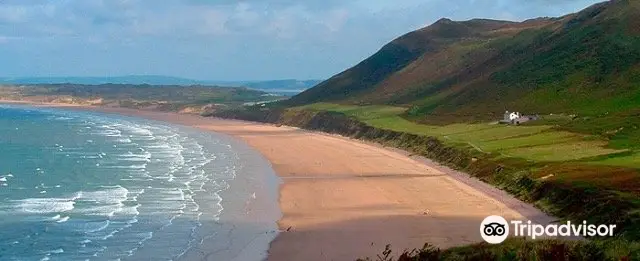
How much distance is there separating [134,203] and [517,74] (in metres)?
88.4

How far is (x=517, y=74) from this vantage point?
12288 cm

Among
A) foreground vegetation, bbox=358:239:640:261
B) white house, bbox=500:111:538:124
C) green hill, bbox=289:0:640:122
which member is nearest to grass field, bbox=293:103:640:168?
white house, bbox=500:111:538:124

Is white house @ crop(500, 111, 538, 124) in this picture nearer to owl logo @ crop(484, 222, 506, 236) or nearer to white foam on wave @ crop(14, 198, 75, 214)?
white foam on wave @ crop(14, 198, 75, 214)

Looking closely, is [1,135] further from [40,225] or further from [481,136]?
[40,225]

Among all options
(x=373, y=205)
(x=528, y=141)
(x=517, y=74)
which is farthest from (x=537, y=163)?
(x=517, y=74)

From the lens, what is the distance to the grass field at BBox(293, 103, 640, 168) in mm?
51531

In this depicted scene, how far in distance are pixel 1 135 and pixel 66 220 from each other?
64451 millimetres

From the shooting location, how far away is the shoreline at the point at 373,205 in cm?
3506

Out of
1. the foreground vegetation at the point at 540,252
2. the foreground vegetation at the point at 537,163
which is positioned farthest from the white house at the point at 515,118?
the foreground vegetation at the point at 540,252

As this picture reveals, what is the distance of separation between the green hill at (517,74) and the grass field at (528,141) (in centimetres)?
856

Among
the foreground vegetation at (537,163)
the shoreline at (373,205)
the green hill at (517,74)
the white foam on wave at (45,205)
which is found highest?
the green hill at (517,74)

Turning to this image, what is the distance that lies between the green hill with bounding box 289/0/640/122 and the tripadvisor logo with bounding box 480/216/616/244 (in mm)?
50414

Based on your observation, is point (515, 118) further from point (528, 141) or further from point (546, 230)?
point (546, 230)

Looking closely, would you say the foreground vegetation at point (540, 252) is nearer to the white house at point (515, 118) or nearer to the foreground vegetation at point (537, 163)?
the foreground vegetation at point (537, 163)
